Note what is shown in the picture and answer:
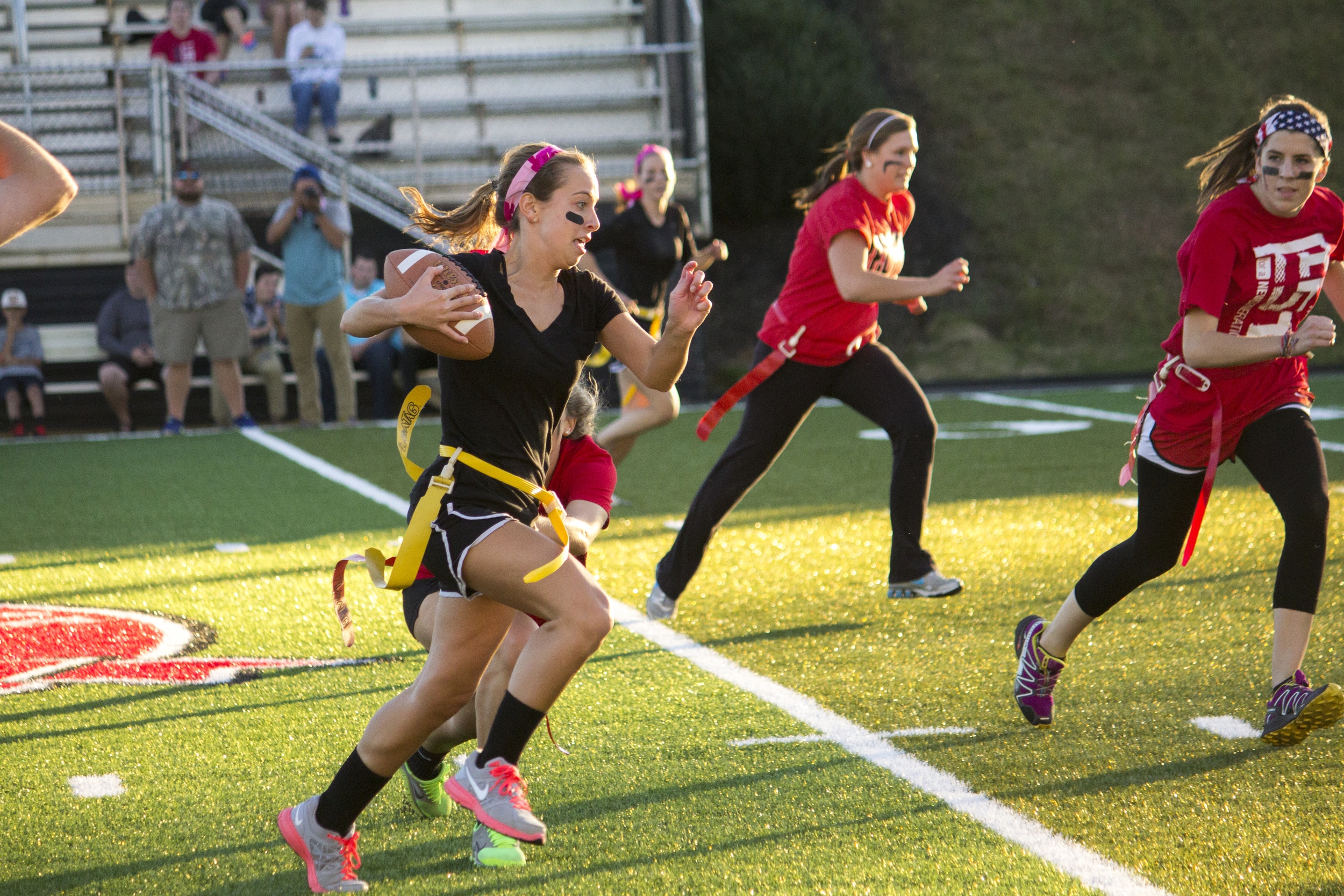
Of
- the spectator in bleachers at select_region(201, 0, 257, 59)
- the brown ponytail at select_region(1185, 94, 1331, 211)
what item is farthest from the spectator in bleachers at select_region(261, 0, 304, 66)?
the brown ponytail at select_region(1185, 94, 1331, 211)

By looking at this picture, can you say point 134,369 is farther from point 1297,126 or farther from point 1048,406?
point 1297,126

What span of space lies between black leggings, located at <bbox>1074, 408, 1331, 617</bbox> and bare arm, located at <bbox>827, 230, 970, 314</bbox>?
1.51 m

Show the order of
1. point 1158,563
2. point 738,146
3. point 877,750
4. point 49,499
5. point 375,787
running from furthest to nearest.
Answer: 1. point 738,146
2. point 49,499
3. point 1158,563
4. point 877,750
5. point 375,787

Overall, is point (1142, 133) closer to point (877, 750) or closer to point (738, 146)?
point (738, 146)

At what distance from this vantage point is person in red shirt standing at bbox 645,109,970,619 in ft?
19.6

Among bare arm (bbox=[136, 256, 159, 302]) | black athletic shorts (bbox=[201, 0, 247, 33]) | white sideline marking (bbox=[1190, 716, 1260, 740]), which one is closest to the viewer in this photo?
white sideline marking (bbox=[1190, 716, 1260, 740])

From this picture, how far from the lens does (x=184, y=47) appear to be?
17.8 metres

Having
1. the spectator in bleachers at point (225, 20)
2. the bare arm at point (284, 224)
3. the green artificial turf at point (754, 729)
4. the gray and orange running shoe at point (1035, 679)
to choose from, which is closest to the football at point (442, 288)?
the green artificial turf at point (754, 729)

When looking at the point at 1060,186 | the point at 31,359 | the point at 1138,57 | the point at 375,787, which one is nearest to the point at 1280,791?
the point at 375,787

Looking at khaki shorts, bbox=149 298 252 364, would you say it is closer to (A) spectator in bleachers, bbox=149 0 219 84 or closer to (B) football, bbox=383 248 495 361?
(A) spectator in bleachers, bbox=149 0 219 84

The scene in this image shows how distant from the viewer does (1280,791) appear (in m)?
3.67

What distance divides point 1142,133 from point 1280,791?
2412cm

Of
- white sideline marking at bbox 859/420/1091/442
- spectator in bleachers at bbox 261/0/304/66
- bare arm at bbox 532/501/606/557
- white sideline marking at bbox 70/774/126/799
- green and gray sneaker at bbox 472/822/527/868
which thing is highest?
spectator in bleachers at bbox 261/0/304/66

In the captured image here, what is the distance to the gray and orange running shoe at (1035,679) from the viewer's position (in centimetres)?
435
